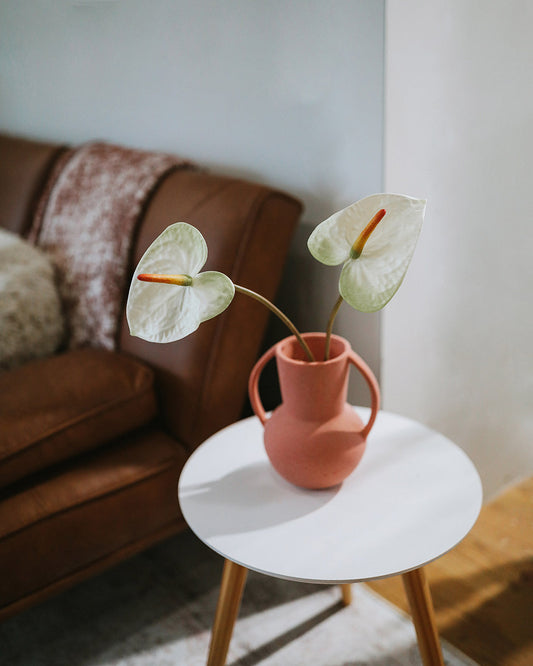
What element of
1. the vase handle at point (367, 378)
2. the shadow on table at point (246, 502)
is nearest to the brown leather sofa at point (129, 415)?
the shadow on table at point (246, 502)

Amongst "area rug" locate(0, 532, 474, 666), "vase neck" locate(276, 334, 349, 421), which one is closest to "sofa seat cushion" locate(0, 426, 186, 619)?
"area rug" locate(0, 532, 474, 666)

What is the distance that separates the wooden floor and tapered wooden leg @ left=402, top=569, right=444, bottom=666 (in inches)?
10.0

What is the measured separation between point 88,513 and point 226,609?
0.32 metres

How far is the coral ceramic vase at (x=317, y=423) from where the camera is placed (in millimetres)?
908

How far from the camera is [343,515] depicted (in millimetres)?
922

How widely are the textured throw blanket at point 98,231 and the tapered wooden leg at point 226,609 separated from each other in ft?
2.04

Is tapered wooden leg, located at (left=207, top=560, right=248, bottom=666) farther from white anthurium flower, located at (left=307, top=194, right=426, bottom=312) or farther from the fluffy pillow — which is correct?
the fluffy pillow

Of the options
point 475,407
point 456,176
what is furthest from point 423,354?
point 456,176

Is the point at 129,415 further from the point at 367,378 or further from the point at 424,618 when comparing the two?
the point at 424,618

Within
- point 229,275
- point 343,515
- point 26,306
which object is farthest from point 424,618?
point 26,306

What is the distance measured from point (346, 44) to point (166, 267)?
0.60 m

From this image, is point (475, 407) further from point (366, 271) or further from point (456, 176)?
point (366, 271)

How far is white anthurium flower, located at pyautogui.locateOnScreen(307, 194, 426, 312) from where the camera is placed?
2.49 feet

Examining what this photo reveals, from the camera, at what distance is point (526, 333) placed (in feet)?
4.59
